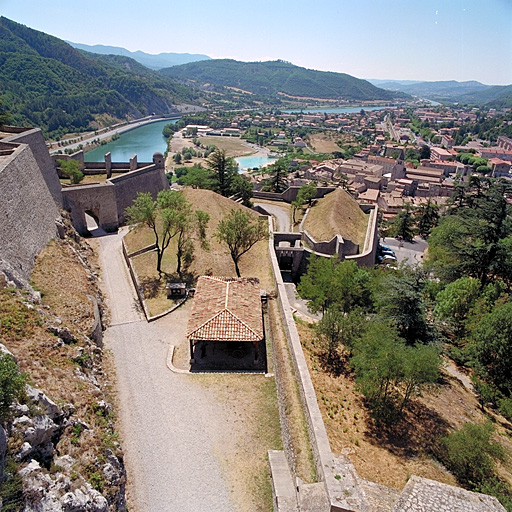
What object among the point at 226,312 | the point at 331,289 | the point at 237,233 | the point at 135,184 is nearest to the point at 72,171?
the point at 135,184

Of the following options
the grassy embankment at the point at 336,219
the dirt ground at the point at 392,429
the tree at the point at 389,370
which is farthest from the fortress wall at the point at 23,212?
the grassy embankment at the point at 336,219

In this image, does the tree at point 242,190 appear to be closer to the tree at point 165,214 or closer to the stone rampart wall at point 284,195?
the stone rampart wall at point 284,195

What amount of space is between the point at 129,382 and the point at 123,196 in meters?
20.8

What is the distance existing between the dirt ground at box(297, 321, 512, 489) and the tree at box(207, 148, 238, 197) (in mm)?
25631

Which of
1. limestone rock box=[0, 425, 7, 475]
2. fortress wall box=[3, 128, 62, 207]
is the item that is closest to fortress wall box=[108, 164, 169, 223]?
fortress wall box=[3, 128, 62, 207]

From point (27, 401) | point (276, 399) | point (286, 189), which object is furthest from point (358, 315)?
point (286, 189)

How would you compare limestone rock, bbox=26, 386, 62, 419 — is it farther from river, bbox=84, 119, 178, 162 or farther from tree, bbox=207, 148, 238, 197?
river, bbox=84, 119, 178, 162

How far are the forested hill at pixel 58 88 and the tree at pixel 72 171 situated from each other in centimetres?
6674

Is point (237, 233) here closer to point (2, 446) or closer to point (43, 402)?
point (43, 402)

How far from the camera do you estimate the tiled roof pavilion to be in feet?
48.2

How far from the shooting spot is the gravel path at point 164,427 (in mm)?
10172

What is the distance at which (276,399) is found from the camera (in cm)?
1362

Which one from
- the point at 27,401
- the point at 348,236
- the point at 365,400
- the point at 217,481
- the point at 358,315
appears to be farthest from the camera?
the point at 348,236

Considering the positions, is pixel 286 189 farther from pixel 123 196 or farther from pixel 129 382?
pixel 129 382
